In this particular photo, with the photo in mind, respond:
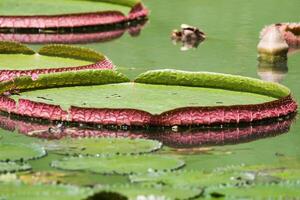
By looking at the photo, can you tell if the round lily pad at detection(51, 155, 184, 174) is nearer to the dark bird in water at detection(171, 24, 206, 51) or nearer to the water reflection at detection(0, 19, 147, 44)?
the dark bird in water at detection(171, 24, 206, 51)

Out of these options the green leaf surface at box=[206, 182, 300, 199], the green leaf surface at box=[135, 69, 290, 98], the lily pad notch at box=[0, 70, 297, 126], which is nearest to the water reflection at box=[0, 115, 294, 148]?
the lily pad notch at box=[0, 70, 297, 126]

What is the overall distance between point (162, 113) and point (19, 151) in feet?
3.79

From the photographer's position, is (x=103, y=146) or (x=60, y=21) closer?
(x=103, y=146)

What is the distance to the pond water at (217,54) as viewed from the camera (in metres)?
6.83

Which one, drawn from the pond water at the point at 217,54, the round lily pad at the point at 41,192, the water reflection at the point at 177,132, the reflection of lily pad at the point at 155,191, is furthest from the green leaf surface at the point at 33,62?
the reflection of lily pad at the point at 155,191

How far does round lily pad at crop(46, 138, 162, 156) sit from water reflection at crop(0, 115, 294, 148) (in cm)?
22

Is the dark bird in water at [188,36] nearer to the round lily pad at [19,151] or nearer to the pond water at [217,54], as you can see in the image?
the pond water at [217,54]

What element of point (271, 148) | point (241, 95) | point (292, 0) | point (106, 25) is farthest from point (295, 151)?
point (292, 0)

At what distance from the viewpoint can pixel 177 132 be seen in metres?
7.62

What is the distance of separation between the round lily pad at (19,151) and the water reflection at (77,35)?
208 inches

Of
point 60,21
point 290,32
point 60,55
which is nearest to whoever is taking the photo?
point 60,55

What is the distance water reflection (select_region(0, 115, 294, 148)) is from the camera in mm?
7391

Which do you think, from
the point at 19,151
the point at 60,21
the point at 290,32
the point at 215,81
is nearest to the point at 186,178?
the point at 19,151

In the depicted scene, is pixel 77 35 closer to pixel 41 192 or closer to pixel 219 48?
pixel 219 48
